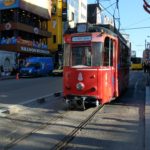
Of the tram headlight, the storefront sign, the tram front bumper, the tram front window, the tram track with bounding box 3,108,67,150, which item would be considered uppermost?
the storefront sign

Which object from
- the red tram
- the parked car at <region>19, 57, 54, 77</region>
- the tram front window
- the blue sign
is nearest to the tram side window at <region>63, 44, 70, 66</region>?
the red tram

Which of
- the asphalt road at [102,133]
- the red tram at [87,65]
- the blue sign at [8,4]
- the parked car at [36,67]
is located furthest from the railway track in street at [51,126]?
the blue sign at [8,4]

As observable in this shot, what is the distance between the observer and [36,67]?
51.6 metres

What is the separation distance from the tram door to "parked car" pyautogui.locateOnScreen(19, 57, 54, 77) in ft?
110

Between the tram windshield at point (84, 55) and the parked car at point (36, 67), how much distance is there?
34.3 m

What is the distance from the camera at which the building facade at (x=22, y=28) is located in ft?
206

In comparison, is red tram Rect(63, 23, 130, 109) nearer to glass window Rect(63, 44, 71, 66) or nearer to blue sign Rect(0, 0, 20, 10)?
glass window Rect(63, 44, 71, 66)

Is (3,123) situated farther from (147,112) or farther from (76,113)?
(147,112)

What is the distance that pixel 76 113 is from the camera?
47.5 feet

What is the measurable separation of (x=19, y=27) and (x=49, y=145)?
57.1 meters

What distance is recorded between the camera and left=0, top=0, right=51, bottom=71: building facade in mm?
62794

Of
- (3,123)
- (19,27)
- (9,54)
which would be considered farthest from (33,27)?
(3,123)

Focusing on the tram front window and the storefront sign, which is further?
the storefront sign

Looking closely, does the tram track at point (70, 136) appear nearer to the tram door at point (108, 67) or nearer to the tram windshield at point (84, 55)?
the tram door at point (108, 67)
